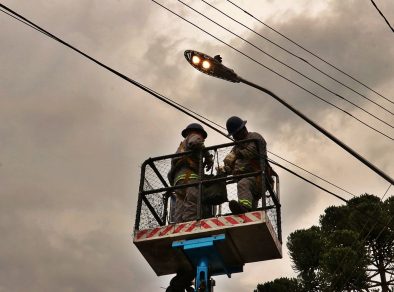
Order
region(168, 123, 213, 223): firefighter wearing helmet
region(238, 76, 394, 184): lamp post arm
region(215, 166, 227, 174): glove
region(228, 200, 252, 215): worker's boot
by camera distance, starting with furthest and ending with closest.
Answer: region(215, 166, 227, 174): glove, region(168, 123, 213, 223): firefighter wearing helmet, region(228, 200, 252, 215): worker's boot, region(238, 76, 394, 184): lamp post arm

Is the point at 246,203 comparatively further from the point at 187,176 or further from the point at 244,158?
the point at 187,176

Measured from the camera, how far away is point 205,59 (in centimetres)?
855

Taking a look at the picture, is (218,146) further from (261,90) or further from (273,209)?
(261,90)

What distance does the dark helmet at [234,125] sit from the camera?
10.3 meters

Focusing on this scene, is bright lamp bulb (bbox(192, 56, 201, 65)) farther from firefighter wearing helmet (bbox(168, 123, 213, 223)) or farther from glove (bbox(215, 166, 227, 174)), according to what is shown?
glove (bbox(215, 166, 227, 174))

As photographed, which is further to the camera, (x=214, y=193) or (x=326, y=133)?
(x=214, y=193)

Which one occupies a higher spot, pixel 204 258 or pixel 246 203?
pixel 246 203

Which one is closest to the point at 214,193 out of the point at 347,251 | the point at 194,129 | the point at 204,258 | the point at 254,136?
the point at 204,258

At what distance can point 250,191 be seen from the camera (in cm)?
970

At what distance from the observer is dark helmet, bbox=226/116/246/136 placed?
10.3 meters

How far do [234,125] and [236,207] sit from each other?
1482 millimetres

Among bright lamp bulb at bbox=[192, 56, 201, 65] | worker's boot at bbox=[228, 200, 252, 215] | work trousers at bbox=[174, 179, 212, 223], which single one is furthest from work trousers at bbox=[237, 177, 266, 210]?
bright lamp bulb at bbox=[192, 56, 201, 65]

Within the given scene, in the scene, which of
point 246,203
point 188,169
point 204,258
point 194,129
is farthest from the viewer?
point 194,129

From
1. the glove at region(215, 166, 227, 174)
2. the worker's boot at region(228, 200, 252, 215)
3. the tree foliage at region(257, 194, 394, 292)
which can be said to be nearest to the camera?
the worker's boot at region(228, 200, 252, 215)
